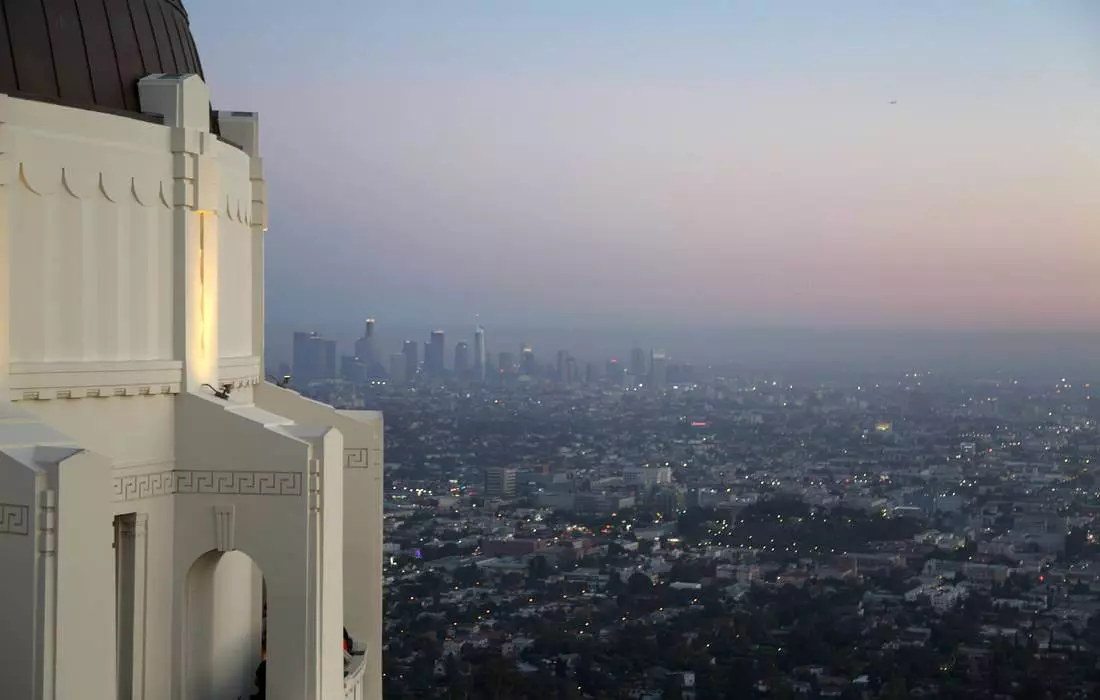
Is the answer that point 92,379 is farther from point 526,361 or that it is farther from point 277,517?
point 526,361

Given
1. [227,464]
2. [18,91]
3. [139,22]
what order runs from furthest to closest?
[139,22] → [227,464] → [18,91]

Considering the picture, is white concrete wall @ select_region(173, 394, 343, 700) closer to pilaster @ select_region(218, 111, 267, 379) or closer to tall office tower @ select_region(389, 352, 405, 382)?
pilaster @ select_region(218, 111, 267, 379)

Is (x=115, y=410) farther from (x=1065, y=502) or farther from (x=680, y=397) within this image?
(x=680, y=397)

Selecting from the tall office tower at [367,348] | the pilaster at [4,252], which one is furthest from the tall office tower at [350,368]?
the pilaster at [4,252]

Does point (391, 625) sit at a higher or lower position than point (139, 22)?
lower

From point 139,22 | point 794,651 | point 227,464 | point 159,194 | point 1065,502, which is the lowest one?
point 794,651

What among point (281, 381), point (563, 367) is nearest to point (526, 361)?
point (563, 367)

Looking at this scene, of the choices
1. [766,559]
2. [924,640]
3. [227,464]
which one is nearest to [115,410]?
[227,464]

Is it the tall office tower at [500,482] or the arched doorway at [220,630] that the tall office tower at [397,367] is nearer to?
the tall office tower at [500,482]
